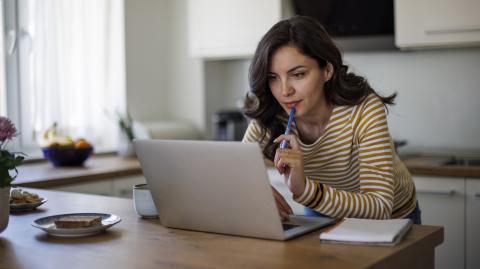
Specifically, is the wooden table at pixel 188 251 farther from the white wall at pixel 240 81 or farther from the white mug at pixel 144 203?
the white wall at pixel 240 81

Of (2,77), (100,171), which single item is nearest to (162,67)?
(2,77)

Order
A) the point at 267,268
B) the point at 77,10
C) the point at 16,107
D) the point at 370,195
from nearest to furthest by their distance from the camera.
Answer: the point at 267,268, the point at 370,195, the point at 16,107, the point at 77,10

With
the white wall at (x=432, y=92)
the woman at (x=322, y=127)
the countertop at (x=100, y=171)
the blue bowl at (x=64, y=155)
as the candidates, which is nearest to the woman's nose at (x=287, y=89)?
the woman at (x=322, y=127)

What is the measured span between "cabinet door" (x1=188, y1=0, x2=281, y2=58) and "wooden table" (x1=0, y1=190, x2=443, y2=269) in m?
2.04

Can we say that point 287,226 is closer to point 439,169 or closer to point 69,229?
point 69,229

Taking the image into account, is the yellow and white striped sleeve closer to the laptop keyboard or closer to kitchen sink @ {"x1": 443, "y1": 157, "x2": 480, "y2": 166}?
the laptop keyboard

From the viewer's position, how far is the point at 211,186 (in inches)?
53.6

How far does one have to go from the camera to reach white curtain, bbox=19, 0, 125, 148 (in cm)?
323

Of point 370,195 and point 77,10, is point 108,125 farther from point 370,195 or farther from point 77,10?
point 370,195

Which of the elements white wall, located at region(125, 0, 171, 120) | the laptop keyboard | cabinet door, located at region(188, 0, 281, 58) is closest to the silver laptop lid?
the laptop keyboard

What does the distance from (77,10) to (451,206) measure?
2.12 meters

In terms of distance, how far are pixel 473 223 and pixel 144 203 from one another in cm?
162

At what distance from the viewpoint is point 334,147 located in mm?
1763

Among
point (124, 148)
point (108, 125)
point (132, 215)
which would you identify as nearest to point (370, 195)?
point (132, 215)
